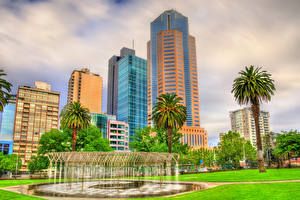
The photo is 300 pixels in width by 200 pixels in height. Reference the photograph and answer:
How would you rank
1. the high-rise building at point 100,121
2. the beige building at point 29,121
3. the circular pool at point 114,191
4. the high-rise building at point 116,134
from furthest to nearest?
1. the high-rise building at point 100,121
2. the beige building at point 29,121
3. the high-rise building at point 116,134
4. the circular pool at point 114,191

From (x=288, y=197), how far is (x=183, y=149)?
209 ft

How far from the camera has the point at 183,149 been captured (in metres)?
85.3

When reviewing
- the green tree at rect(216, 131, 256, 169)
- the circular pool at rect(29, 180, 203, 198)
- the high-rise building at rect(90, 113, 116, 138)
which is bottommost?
the circular pool at rect(29, 180, 203, 198)

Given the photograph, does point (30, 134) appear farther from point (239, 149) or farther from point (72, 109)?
point (239, 149)

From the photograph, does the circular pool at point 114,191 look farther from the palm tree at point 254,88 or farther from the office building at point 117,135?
the office building at point 117,135

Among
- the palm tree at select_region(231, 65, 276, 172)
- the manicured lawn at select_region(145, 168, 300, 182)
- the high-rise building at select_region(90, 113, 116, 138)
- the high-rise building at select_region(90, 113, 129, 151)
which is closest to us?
the manicured lawn at select_region(145, 168, 300, 182)

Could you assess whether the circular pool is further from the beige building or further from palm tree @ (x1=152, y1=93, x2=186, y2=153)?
the beige building

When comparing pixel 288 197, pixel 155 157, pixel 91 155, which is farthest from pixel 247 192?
pixel 91 155

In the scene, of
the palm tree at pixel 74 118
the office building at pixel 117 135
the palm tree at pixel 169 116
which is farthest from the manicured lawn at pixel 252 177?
the office building at pixel 117 135

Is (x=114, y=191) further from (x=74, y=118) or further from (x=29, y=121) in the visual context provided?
(x=29, y=121)

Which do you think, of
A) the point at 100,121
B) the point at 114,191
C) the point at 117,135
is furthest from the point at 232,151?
the point at 100,121

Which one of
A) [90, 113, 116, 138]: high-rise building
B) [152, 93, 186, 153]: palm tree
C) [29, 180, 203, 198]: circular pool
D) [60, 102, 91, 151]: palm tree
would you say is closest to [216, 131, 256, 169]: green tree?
[152, 93, 186, 153]: palm tree

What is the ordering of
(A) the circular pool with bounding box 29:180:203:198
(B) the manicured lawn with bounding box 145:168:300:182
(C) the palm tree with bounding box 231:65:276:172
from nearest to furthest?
(A) the circular pool with bounding box 29:180:203:198 < (B) the manicured lawn with bounding box 145:168:300:182 < (C) the palm tree with bounding box 231:65:276:172

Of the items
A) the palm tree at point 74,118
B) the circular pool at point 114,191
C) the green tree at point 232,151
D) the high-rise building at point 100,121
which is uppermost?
the high-rise building at point 100,121
